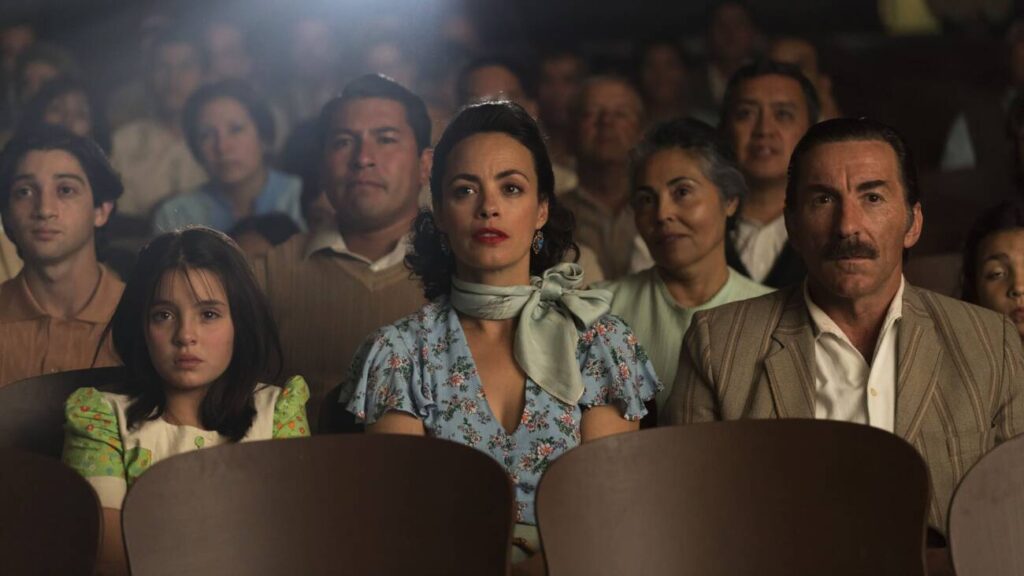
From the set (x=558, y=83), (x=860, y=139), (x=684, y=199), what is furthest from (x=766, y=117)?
(x=860, y=139)

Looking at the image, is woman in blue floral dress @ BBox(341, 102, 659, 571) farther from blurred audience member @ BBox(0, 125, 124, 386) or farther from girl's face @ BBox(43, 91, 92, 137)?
girl's face @ BBox(43, 91, 92, 137)

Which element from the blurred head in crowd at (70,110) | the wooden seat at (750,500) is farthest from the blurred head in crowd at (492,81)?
the wooden seat at (750,500)

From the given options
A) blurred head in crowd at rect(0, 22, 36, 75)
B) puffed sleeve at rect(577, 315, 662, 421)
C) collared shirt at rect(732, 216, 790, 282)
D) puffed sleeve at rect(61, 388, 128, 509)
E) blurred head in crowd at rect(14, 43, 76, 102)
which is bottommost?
puffed sleeve at rect(61, 388, 128, 509)

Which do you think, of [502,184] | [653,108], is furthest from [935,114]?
[502,184]

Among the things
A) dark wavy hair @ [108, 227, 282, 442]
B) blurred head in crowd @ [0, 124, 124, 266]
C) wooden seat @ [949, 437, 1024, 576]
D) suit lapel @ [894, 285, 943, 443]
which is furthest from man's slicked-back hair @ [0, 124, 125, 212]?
wooden seat @ [949, 437, 1024, 576]

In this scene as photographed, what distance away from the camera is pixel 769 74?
13.6 feet

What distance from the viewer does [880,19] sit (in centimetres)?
447

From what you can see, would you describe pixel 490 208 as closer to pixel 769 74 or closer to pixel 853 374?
pixel 853 374

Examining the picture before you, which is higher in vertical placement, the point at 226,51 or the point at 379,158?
the point at 226,51

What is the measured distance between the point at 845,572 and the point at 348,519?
26.7 inches

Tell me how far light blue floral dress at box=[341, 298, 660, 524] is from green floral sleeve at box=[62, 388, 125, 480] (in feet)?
1.39

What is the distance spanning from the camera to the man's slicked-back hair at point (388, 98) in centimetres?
364

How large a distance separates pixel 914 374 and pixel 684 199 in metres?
0.91

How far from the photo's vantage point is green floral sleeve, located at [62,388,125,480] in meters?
2.47
